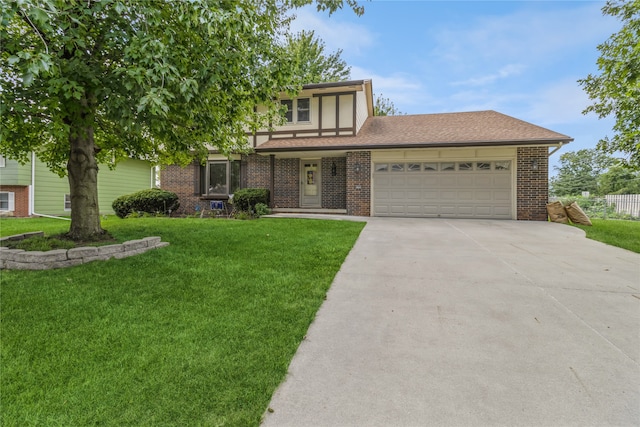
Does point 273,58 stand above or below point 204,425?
above

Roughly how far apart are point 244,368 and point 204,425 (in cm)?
51

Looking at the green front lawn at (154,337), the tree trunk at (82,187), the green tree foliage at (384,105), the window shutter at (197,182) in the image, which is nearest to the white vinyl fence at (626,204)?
the green tree foliage at (384,105)

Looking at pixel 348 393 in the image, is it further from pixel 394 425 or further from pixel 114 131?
pixel 114 131

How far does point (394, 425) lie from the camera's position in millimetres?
1672

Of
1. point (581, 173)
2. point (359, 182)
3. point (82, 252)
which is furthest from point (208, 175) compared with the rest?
point (581, 173)

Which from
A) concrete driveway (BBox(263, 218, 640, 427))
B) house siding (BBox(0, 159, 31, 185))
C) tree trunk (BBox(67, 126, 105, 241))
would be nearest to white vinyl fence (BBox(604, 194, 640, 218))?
concrete driveway (BBox(263, 218, 640, 427))

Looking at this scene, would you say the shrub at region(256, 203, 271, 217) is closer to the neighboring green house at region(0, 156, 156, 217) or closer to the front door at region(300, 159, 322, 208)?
the front door at region(300, 159, 322, 208)

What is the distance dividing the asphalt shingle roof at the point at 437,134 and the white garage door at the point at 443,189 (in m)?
0.92

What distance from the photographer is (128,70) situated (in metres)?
3.19

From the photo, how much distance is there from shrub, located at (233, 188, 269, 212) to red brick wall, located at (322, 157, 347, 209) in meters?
2.66

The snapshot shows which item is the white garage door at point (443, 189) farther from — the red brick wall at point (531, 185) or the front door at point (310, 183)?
the front door at point (310, 183)

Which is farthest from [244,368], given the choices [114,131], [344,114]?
[344,114]

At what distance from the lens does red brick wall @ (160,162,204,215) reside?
1346 centimetres

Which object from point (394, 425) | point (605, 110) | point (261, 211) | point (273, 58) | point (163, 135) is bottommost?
point (394, 425)
